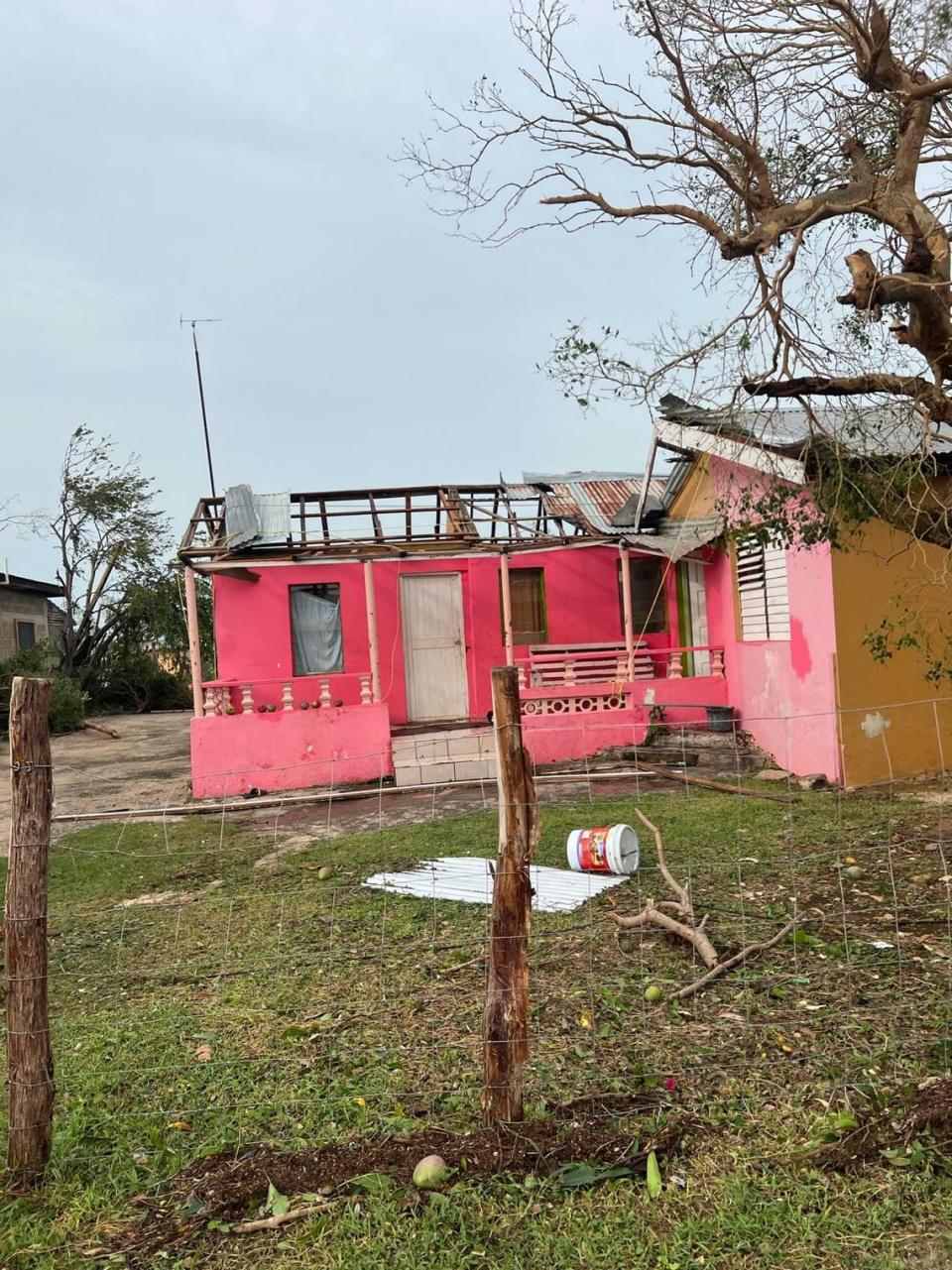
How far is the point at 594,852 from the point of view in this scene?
246 inches

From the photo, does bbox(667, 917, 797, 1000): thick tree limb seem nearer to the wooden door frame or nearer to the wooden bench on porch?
the wooden bench on porch

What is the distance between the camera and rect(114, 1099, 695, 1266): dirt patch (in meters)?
2.78

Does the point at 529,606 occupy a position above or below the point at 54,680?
above

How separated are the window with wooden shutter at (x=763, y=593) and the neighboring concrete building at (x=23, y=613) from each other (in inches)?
790

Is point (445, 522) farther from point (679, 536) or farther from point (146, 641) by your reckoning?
point (146, 641)

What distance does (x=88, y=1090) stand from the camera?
3.64 meters

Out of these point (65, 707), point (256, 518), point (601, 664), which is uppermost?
point (256, 518)

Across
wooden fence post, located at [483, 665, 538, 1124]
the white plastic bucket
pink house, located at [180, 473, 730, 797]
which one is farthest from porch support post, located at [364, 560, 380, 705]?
wooden fence post, located at [483, 665, 538, 1124]

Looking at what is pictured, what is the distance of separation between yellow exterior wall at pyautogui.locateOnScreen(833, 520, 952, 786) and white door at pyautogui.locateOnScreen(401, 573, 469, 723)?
6.60 metres

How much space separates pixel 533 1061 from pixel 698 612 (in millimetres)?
11025

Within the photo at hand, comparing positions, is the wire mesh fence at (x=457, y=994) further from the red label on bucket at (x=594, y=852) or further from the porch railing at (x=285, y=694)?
the porch railing at (x=285, y=694)

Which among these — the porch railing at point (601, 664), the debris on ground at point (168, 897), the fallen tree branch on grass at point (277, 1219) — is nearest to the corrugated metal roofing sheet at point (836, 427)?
the porch railing at point (601, 664)

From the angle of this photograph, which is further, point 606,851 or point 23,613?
point 23,613

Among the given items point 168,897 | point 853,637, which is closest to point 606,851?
point 168,897
